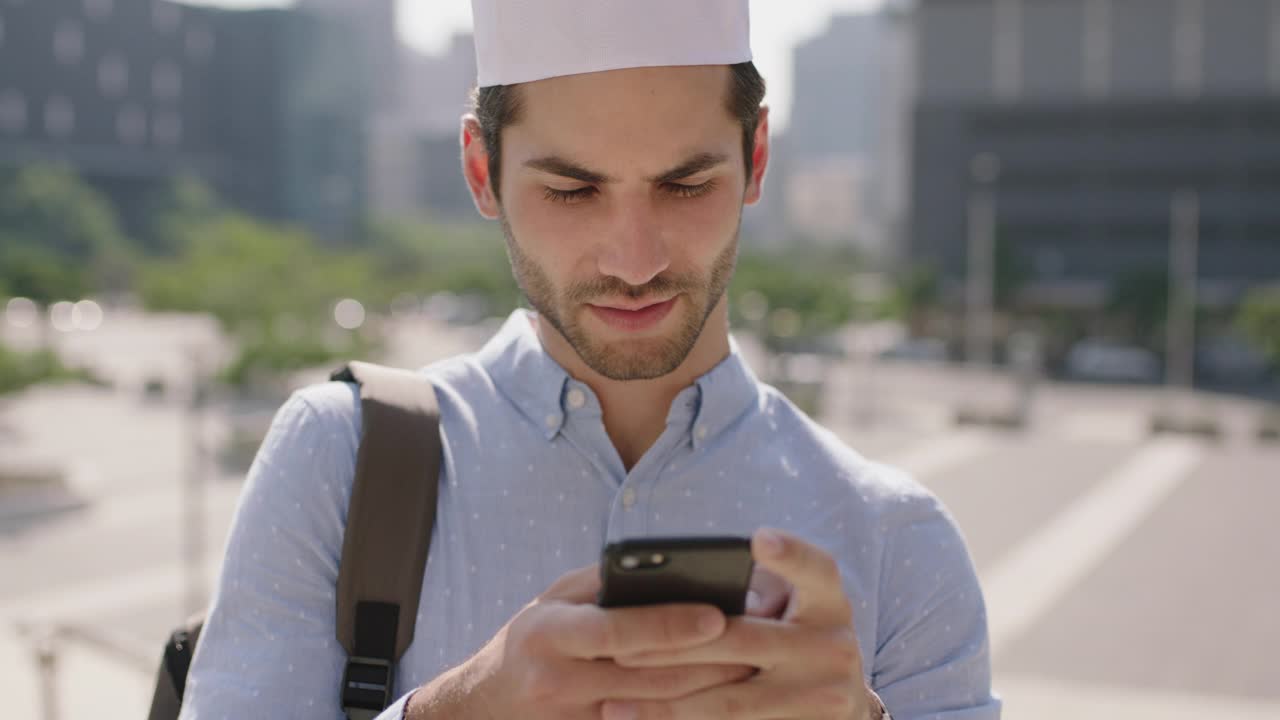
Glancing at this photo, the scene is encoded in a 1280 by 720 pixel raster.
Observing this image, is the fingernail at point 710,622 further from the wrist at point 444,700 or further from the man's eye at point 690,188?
the man's eye at point 690,188

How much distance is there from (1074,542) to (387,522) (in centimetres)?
1871

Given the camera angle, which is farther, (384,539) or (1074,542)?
(1074,542)

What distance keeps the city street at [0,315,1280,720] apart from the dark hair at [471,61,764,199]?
5.46 meters

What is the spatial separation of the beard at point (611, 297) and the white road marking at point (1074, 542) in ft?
34.5

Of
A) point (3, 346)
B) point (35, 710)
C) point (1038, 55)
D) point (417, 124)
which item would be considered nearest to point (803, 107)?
point (417, 124)

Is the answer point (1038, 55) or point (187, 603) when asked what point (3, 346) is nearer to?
point (187, 603)

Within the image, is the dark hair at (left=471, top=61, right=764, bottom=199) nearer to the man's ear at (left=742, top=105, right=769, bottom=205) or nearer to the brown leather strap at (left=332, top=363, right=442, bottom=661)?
the man's ear at (left=742, top=105, right=769, bottom=205)

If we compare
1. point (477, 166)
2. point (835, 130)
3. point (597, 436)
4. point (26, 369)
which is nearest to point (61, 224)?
point (26, 369)

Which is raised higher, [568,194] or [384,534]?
[568,194]

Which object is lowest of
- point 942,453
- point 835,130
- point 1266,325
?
point 942,453

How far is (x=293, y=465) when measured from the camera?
152 centimetres

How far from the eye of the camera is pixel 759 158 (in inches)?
65.0

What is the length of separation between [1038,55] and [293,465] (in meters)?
59.0

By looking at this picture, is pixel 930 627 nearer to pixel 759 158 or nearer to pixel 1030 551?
pixel 759 158
